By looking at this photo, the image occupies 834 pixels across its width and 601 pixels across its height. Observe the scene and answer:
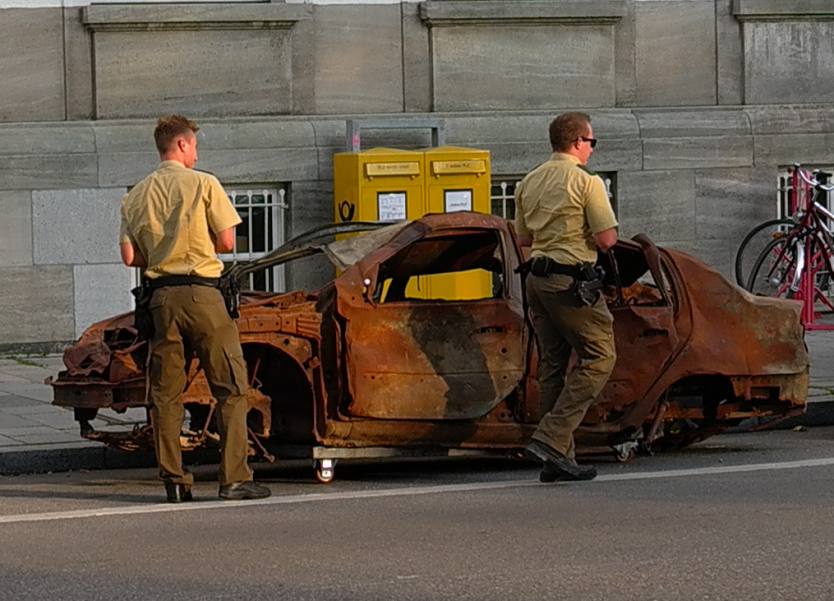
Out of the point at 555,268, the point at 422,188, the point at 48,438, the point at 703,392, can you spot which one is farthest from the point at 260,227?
the point at 555,268

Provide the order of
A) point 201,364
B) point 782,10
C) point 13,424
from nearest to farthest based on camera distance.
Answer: point 201,364 < point 13,424 < point 782,10

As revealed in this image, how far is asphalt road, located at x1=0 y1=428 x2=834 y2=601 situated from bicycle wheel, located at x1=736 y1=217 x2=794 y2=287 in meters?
6.08

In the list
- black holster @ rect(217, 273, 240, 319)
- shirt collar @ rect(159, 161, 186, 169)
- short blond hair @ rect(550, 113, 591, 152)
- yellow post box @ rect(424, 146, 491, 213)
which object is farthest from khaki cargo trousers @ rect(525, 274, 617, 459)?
yellow post box @ rect(424, 146, 491, 213)

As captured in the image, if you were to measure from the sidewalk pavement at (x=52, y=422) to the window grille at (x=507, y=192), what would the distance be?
2.77 m

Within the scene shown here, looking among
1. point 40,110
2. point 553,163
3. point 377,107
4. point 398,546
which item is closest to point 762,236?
point 377,107

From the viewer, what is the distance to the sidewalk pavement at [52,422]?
9531mm

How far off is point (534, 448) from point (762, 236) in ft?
25.3

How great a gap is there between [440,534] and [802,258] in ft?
27.3

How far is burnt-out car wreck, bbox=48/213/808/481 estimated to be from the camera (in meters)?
8.59

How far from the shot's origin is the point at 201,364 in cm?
811

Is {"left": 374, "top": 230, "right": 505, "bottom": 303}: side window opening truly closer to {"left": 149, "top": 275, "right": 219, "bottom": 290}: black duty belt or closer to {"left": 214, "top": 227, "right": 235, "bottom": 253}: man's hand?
{"left": 214, "top": 227, "right": 235, "bottom": 253}: man's hand

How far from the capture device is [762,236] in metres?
15.7

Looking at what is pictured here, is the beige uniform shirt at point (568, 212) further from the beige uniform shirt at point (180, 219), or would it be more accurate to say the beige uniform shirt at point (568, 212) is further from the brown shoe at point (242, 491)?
the brown shoe at point (242, 491)

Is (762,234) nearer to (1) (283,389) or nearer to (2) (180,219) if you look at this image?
(1) (283,389)
